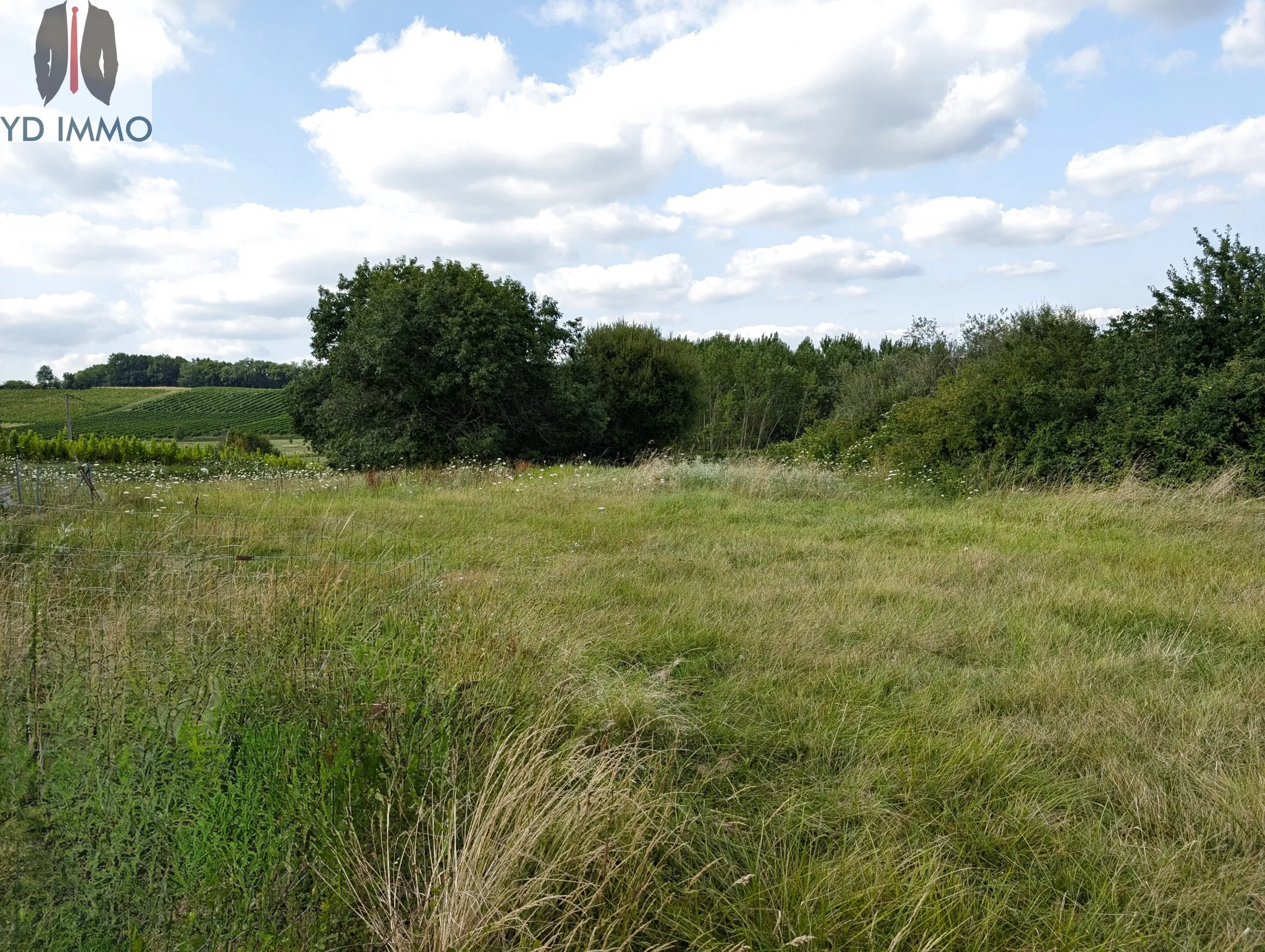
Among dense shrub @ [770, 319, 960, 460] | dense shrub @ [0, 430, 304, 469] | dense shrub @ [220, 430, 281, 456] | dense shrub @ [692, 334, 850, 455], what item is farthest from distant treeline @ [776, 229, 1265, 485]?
dense shrub @ [692, 334, 850, 455]

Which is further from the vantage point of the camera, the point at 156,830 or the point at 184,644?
the point at 184,644

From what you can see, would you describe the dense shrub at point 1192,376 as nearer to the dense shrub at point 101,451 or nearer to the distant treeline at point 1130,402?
the distant treeline at point 1130,402

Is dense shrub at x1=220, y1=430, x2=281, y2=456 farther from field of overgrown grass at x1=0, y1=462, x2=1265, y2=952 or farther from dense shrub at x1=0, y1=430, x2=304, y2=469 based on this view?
field of overgrown grass at x1=0, y1=462, x2=1265, y2=952

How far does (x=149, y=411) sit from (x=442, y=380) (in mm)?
23293

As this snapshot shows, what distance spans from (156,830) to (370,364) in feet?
67.2

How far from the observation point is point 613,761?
278cm

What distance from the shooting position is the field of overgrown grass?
2.02 meters

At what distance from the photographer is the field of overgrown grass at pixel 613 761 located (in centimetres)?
202

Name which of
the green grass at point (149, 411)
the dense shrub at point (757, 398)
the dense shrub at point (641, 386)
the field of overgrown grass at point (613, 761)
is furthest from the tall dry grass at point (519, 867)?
the dense shrub at point (757, 398)

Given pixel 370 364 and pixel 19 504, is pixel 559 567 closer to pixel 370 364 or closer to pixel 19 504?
pixel 19 504

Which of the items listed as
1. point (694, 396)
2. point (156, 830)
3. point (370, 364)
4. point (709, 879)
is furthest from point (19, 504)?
point (694, 396)

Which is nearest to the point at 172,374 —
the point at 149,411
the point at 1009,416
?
the point at 149,411

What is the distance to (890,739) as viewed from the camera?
3193 millimetres

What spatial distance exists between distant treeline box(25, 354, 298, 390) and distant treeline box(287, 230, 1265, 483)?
691 cm
